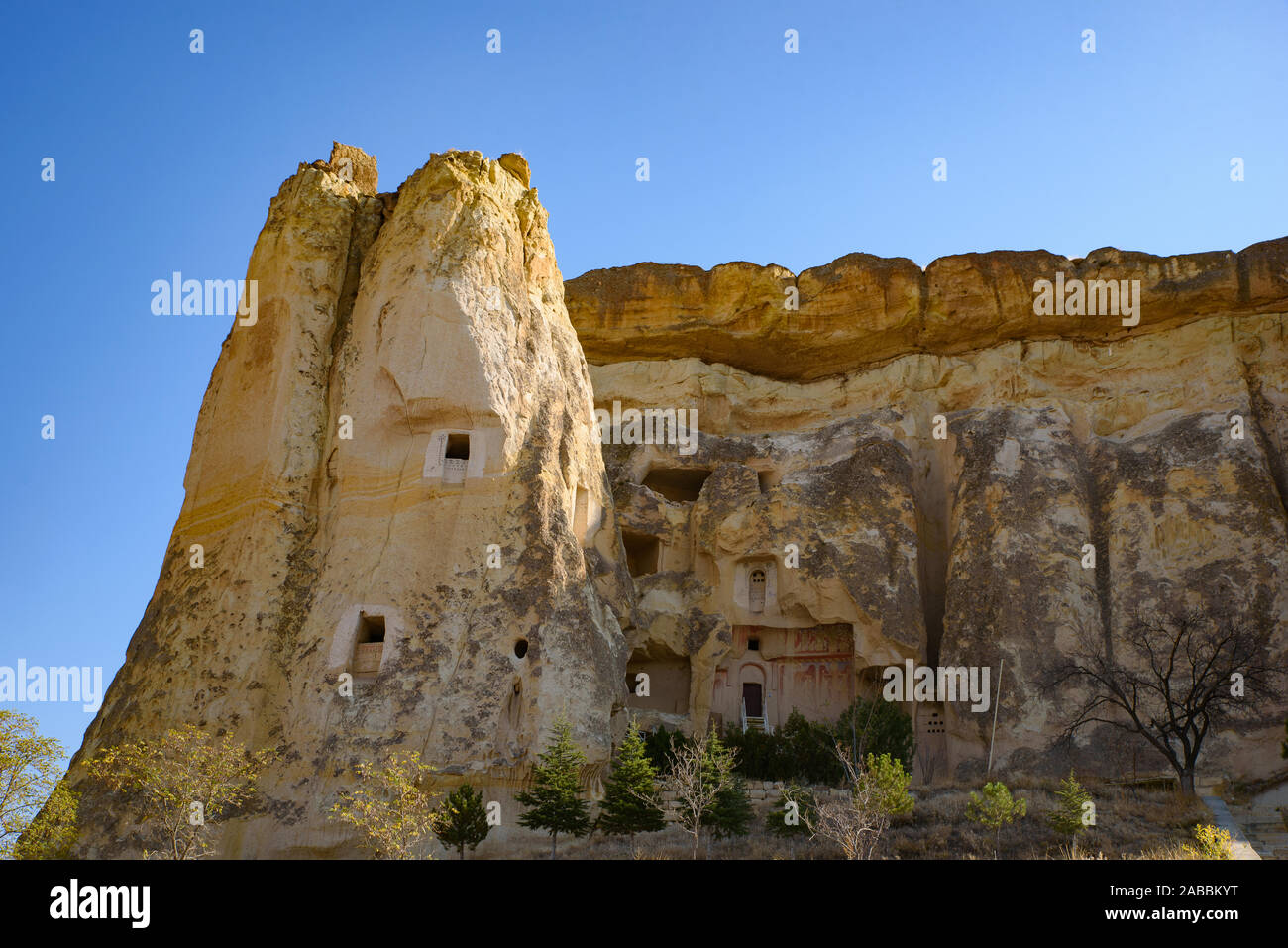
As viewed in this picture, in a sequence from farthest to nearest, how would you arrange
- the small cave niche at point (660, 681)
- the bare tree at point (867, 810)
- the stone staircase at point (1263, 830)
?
the small cave niche at point (660, 681) < the stone staircase at point (1263, 830) < the bare tree at point (867, 810)

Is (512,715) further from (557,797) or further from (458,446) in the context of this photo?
(458,446)

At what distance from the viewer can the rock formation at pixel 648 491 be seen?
21062 millimetres

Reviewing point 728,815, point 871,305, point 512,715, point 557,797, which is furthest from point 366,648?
point 871,305

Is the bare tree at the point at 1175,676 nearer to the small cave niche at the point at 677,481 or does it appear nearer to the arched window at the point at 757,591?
the arched window at the point at 757,591

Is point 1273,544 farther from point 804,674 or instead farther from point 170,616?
point 170,616

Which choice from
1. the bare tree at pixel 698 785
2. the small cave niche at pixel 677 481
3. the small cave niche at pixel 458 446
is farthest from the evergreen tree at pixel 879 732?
the small cave niche at pixel 458 446

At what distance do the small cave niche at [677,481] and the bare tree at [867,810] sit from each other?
47.3 feet

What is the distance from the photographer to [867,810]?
17406mm

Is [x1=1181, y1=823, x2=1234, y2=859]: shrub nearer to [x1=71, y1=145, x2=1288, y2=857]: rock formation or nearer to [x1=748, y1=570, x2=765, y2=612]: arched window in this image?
[x1=71, y1=145, x2=1288, y2=857]: rock formation

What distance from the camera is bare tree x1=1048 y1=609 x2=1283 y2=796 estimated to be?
74.5 feet

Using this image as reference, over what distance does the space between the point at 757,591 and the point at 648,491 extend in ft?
12.7

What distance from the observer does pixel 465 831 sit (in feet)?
59.0

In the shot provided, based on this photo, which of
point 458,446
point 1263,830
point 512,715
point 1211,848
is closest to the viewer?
point 1211,848

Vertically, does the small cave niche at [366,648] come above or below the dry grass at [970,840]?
above
